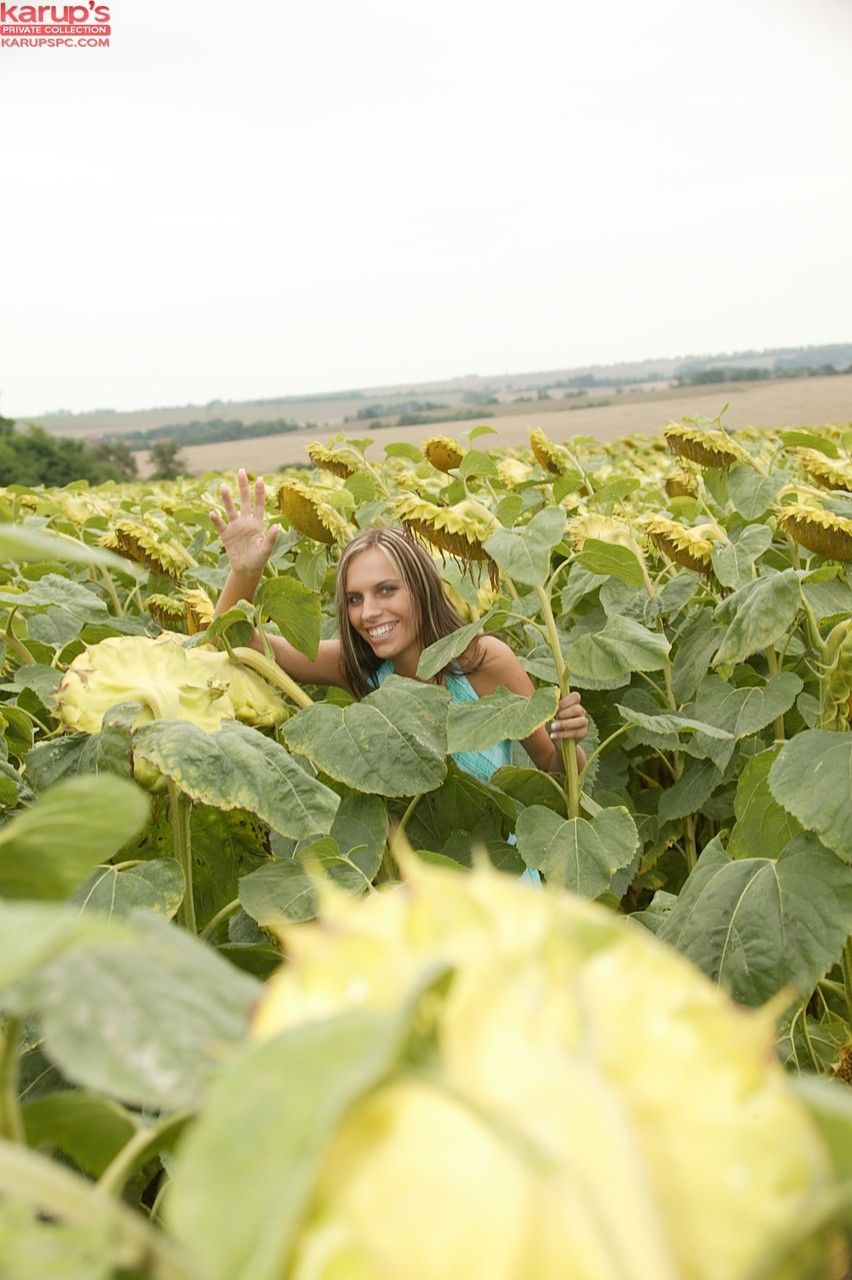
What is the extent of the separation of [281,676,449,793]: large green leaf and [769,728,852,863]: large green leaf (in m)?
0.56

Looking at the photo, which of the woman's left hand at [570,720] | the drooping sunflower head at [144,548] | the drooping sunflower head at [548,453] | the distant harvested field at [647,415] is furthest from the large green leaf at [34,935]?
the distant harvested field at [647,415]

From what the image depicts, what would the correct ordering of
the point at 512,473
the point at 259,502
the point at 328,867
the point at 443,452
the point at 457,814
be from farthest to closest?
the point at 512,473
the point at 443,452
the point at 259,502
the point at 457,814
the point at 328,867

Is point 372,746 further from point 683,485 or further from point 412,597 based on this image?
point 683,485

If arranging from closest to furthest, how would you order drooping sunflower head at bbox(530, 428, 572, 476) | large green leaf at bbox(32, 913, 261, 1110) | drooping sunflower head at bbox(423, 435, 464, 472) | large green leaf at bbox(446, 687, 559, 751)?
large green leaf at bbox(32, 913, 261, 1110) → large green leaf at bbox(446, 687, 559, 751) → drooping sunflower head at bbox(423, 435, 464, 472) → drooping sunflower head at bbox(530, 428, 572, 476)

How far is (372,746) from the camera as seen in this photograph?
77.0 inches

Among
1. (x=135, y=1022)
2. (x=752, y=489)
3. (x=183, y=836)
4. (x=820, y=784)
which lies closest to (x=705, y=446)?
(x=752, y=489)

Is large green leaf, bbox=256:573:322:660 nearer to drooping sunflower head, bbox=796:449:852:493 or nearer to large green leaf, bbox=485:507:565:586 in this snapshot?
large green leaf, bbox=485:507:565:586

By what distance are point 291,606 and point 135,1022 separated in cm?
177

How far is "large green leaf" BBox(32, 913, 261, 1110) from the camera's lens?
0.41m

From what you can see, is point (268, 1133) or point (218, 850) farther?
point (218, 850)

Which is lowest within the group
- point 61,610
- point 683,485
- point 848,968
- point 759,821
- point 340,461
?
point 848,968

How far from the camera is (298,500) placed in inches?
109

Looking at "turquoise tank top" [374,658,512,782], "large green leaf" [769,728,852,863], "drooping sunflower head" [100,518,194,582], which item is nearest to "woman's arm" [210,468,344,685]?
"drooping sunflower head" [100,518,194,582]

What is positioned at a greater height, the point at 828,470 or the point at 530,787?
the point at 828,470
